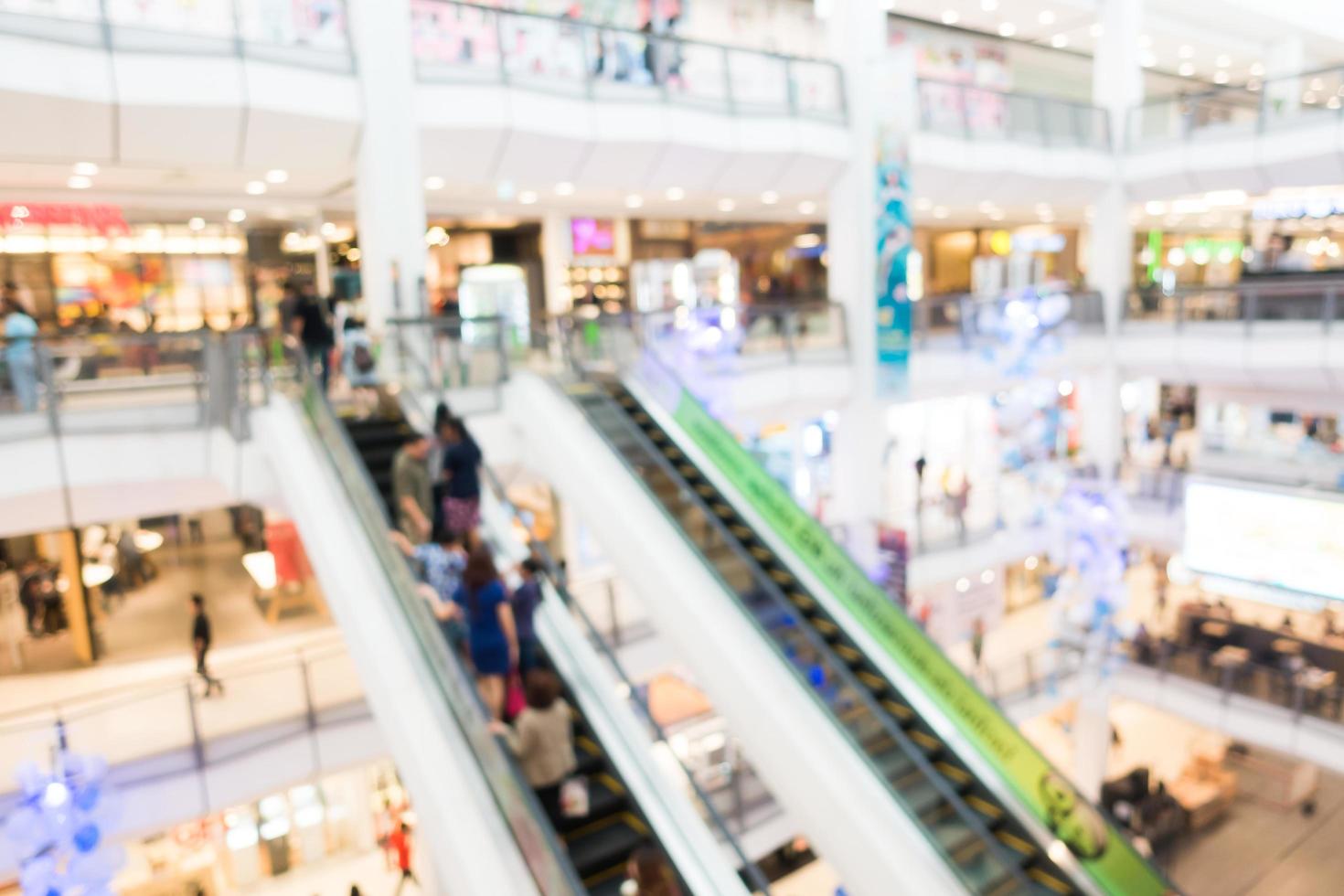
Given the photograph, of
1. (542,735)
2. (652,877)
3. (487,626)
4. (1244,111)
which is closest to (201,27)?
(487,626)

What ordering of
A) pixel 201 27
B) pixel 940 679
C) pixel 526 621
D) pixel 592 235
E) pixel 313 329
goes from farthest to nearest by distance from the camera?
1. pixel 592 235
2. pixel 313 329
3. pixel 201 27
4. pixel 940 679
5. pixel 526 621

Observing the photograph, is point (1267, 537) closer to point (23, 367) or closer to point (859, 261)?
point (859, 261)

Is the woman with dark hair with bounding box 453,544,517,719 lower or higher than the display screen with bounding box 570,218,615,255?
lower

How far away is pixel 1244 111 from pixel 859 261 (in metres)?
6.87

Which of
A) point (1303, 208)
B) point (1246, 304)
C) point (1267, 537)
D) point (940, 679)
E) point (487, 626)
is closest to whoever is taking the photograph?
point (487, 626)

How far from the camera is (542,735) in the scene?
4152 mm

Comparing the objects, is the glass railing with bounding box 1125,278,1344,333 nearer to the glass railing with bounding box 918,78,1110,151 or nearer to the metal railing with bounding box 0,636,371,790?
the glass railing with bounding box 918,78,1110,151

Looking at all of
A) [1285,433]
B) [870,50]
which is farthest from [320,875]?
[1285,433]

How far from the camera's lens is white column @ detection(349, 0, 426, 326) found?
28.9 ft

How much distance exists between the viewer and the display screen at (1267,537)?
1170 centimetres

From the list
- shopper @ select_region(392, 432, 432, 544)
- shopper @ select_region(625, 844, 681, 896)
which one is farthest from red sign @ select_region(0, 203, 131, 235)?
shopper @ select_region(625, 844, 681, 896)

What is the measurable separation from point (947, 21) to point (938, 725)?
A: 14044 mm

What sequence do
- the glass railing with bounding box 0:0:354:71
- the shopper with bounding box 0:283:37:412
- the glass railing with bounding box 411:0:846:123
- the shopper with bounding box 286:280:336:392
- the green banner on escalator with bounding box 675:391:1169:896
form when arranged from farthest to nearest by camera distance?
the glass railing with bounding box 411:0:846:123 → the shopper with bounding box 286:280:336:392 → the glass railing with bounding box 0:0:354:71 → the shopper with bounding box 0:283:37:412 → the green banner on escalator with bounding box 675:391:1169:896

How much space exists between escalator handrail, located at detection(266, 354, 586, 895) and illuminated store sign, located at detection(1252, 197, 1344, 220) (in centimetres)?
1475
